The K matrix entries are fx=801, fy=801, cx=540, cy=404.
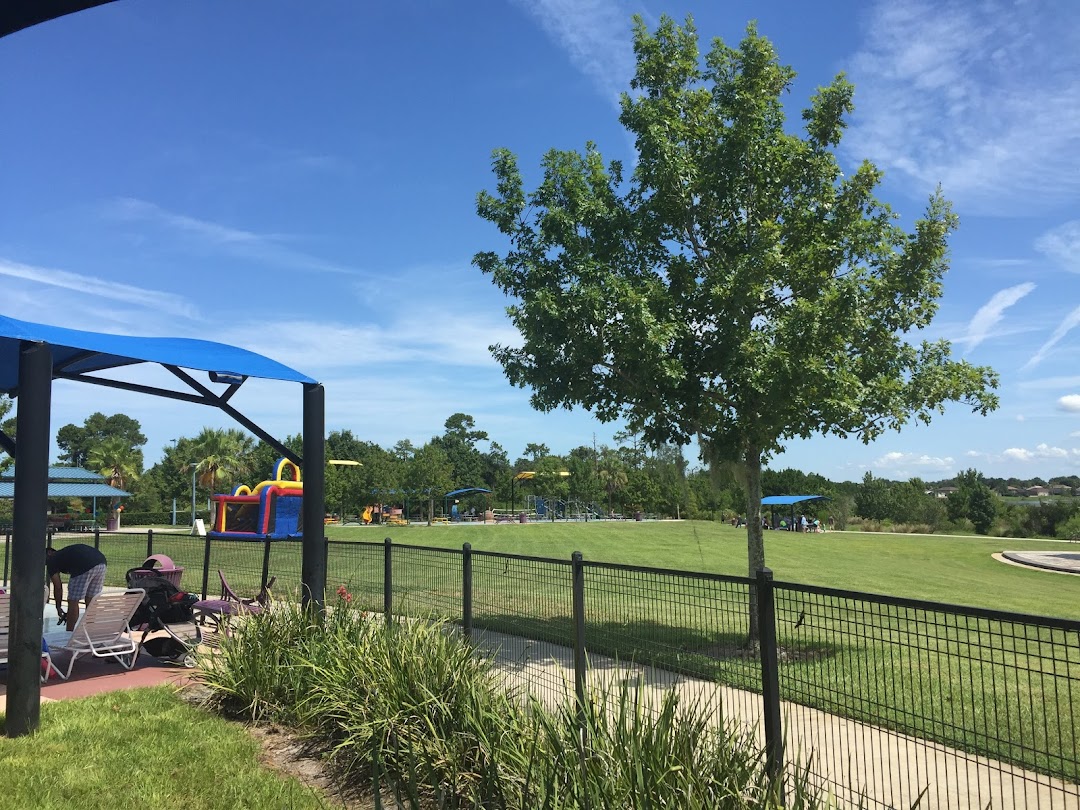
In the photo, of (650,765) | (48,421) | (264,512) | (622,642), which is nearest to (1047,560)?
(622,642)

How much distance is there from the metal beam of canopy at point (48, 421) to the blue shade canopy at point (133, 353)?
11 mm

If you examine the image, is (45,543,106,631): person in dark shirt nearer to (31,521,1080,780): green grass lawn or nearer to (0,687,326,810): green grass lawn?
(31,521,1080,780): green grass lawn

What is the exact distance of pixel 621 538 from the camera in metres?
37.7

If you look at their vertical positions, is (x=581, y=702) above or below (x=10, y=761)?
above

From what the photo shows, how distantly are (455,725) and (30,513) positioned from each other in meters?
3.91

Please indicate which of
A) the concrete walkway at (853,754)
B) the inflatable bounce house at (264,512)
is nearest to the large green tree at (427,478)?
the inflatable bounce house at (264,512)

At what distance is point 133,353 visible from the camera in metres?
7.75

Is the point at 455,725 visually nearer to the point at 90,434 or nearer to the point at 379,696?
the point at 379,696

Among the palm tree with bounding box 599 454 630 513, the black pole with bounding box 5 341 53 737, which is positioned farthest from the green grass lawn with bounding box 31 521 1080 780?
the palm tree with bounding box 599 454 630 513

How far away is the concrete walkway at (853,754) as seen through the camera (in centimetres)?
403

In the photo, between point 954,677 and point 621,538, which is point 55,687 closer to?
point 954,677

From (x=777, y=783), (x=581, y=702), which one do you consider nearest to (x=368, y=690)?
(x=581, y=702)

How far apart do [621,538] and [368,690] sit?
107ft

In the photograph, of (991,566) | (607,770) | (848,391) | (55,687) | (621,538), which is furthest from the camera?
(621,538)
